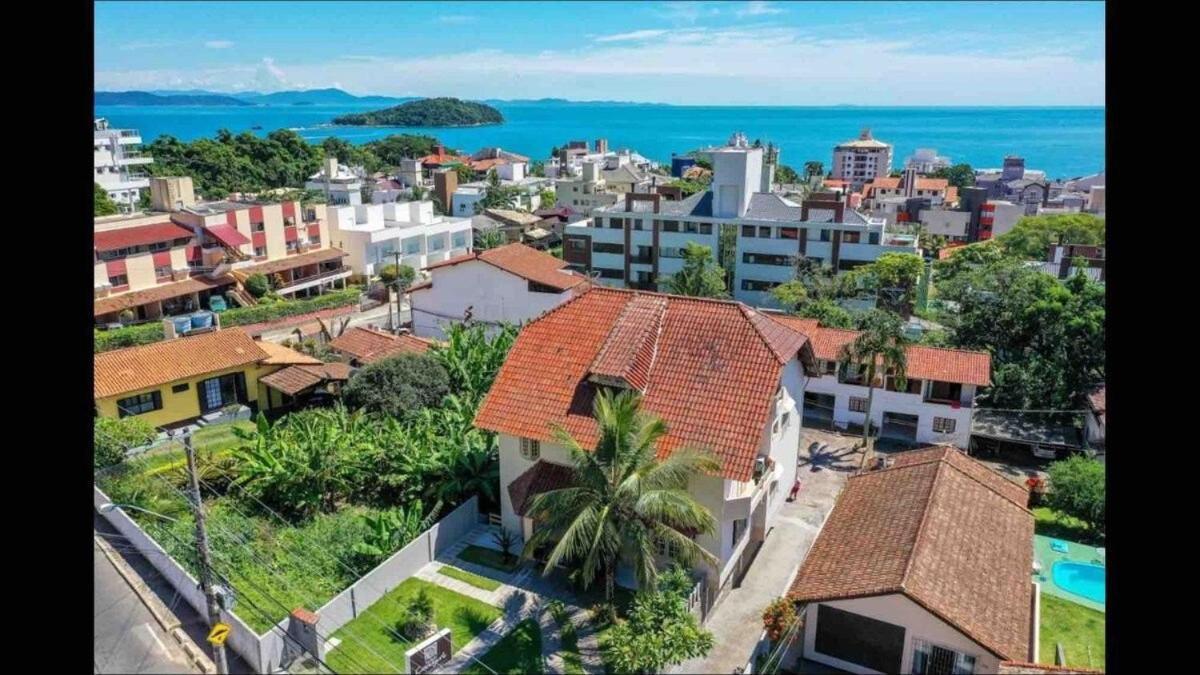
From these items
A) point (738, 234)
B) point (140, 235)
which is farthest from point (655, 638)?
point (140, 235)

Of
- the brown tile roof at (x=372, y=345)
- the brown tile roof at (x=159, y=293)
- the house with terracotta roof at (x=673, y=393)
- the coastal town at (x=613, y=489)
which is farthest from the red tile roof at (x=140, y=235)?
the house with terracotta roof at (x=673, y=393)

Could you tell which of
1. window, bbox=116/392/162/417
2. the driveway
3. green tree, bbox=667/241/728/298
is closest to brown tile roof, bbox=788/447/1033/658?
the driveway

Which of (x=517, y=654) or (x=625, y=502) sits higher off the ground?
(x=625, y=502)

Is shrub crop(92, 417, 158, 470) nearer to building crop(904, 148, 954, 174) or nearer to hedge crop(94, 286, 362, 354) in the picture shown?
hedge crop(94, 286, 362, 354)

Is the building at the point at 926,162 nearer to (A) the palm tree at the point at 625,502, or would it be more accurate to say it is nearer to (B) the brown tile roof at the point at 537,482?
(B) the brown tile roof at the point at 537,482

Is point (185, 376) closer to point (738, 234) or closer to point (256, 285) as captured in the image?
point (256, 285)
